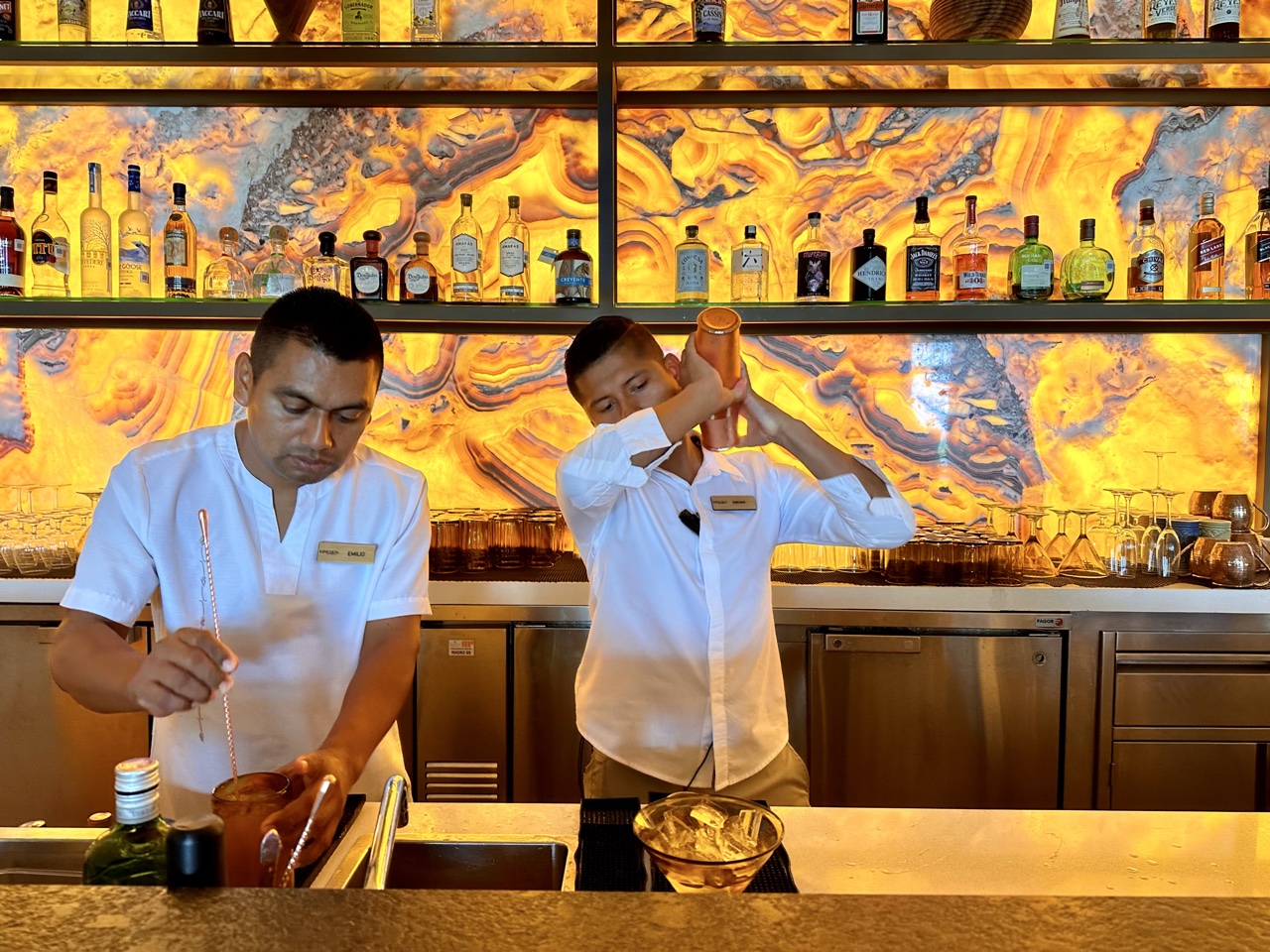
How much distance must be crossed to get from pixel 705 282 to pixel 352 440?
1676 mm

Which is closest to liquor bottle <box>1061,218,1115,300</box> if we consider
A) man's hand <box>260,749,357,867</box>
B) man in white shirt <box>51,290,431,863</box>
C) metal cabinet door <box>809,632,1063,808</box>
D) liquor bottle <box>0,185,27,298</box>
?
metal cabinet door <box>809,632,1063,808</box>

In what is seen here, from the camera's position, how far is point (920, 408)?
318 cm

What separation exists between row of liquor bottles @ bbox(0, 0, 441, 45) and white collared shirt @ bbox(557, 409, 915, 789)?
1701mm

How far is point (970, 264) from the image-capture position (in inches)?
112

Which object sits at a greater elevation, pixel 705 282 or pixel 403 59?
pixel 403 59

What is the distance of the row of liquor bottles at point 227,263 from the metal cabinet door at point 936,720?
54.4 inches

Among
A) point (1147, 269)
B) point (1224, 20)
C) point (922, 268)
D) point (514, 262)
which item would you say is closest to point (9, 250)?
point (514, 262)

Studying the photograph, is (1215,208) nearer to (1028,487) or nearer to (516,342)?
(1028,487)

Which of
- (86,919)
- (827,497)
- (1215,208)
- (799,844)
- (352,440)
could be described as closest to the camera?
(86,919)

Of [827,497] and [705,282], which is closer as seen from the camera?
[827,497]

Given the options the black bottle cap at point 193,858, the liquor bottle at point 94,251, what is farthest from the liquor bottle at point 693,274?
the black bottle cap at point 193,858

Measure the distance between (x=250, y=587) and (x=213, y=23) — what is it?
2133mm

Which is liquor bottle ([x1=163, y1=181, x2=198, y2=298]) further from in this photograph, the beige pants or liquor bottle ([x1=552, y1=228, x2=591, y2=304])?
the beige pants

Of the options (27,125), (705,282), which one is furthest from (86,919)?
(27,125)
